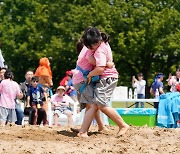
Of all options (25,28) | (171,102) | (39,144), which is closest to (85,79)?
(39,144)

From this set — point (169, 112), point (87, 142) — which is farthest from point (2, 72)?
point (87, 142)

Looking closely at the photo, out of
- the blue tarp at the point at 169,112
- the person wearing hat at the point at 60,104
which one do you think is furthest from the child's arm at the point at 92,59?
the person wearing hat at the point at 60,104

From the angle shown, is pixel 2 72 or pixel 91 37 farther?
pixel 2 72

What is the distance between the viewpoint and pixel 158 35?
41.7m

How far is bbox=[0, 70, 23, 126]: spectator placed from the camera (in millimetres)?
13109

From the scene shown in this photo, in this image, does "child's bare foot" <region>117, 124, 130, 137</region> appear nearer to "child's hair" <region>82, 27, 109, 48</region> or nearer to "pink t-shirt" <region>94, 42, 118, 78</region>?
"pink t-shirt" <region>94, 42, 118, 78</region>

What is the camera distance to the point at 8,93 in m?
13.2

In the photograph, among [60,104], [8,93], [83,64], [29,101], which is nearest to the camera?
[83,64]

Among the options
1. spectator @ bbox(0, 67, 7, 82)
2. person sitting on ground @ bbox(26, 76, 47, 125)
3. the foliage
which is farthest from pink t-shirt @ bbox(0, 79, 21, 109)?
the foliage

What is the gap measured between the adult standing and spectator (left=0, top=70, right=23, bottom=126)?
4707 millimetres

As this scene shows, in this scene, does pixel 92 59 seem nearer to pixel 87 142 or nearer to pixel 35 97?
pixel 87 142

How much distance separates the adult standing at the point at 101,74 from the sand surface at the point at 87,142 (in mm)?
287

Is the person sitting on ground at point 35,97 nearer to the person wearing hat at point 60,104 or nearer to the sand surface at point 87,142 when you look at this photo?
the person wearing hat at point 60,104

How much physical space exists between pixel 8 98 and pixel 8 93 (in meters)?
0.11
